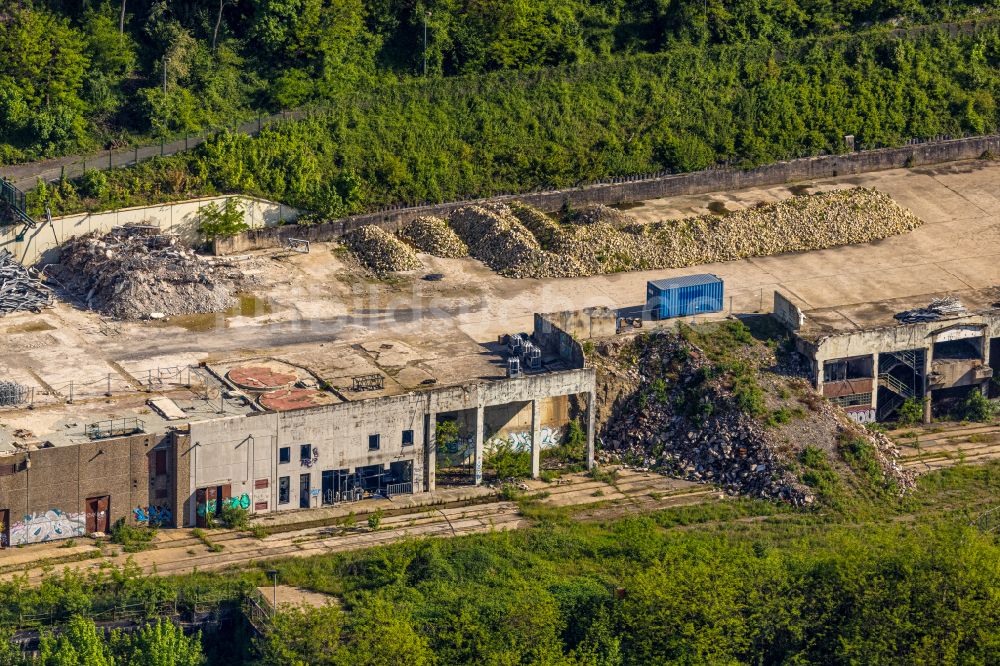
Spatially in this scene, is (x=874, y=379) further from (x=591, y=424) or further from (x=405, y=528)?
(x=405, y=528)

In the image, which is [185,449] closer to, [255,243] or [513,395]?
[513,395]

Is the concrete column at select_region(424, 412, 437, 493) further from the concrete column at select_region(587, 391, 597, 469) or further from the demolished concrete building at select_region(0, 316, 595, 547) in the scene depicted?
the concrete column at select_region(587, 391, 597, 469)

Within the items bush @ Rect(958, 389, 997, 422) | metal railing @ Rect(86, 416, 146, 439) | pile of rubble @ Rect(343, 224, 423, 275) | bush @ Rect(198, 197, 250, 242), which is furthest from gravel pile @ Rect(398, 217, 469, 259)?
bush @ Rect(958, 389, 997, 422)

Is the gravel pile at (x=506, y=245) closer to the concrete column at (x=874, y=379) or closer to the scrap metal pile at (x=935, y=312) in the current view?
the concrete column at (x=874, y=379)

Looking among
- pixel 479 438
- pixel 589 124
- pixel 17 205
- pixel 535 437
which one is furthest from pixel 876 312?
pixel 17 205

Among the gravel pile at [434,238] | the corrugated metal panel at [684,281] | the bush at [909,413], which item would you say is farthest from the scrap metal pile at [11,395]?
the bush at [909,413]

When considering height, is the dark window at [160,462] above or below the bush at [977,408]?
above

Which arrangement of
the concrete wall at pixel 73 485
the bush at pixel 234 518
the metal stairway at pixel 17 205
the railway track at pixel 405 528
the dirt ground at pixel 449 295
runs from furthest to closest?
1. the metal stairway at pixel 17 205
2. the dirt ground at pixel 449 295
3. the bush at pixel 234 518
4. the concrete wall at pixel 73 485
5. the railway track at pixel 405 528
